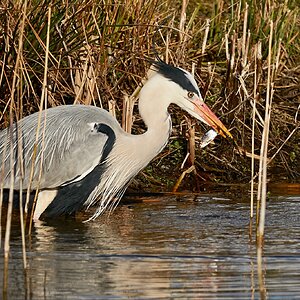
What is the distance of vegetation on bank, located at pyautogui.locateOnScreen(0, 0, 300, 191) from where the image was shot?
7.34m

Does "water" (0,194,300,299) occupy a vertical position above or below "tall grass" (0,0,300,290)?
below

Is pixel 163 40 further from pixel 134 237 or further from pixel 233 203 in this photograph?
pixel 134 237

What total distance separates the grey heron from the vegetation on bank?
0.99 feet

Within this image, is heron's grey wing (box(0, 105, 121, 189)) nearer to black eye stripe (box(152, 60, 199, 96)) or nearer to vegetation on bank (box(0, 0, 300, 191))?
vegetation on bank (box(0, 0, 300, 191))

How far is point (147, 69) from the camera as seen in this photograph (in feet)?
25.9

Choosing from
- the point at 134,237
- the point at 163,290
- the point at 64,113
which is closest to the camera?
the point at 163,290

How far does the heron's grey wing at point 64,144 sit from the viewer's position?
6.65m

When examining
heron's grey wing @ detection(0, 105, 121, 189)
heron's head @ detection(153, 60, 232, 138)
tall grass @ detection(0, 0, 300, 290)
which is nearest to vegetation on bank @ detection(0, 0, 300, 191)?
tall grass @ detection(0, 0, 300, 290)

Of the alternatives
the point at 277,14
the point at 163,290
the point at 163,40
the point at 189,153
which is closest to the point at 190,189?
the point at 189,153

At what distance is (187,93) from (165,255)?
1752mm

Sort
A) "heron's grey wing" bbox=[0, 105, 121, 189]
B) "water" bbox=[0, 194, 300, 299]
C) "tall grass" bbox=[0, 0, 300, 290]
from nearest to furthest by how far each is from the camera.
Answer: "water" bbox=[0, 194, 300, 299] < "heron's grey wing" bbox=[0, 105, 121, 189] < "tall grass" bbox=[0, 0, 300, 290]

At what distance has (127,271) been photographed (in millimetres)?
4902

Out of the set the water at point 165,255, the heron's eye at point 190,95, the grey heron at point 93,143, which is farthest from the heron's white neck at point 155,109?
the water at point 165,255

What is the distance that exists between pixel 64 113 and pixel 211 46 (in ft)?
8.60
